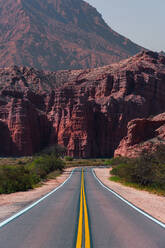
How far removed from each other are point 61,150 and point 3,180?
82432mm

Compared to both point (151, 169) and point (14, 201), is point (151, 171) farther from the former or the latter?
point (14, 201)

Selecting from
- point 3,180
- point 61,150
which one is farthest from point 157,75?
point 3,180

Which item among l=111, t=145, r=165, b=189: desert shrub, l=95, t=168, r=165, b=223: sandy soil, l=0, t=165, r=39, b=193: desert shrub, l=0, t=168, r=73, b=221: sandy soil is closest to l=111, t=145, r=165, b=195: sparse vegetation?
l=111, t=145, r=165, b=189: desert shrub

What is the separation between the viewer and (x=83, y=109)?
391 feet

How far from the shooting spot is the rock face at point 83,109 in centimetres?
Result: 11919

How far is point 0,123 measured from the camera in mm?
120750

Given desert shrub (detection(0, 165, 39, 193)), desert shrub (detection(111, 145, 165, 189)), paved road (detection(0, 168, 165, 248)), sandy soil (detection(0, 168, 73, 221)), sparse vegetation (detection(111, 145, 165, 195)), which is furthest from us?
desert shrub (detection(111, 145, 165, 189))

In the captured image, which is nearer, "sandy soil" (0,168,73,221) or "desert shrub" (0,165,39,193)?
"sandy soil" (0,168,73,221)

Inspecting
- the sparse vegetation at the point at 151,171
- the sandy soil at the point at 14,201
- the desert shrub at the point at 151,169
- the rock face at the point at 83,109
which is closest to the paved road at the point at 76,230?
the sandy soil at the point at 14,201

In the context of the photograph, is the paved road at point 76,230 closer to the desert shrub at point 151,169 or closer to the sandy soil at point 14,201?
the sandy soil at point 14,201

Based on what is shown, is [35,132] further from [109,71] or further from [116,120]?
[109,71]

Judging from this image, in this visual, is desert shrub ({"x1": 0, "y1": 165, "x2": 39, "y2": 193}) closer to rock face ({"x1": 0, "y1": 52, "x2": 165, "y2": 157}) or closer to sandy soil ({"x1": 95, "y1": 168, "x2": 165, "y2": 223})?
sandy soil ({"x1": 95, "y1": 168, "x2": 165, "y2": 223})

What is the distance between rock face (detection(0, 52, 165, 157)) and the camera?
391 ft

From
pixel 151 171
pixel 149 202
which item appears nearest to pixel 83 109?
pixel 151 171
